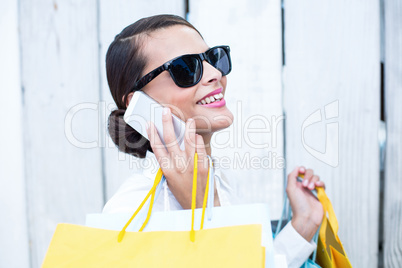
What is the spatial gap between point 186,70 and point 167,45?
0.32 ft

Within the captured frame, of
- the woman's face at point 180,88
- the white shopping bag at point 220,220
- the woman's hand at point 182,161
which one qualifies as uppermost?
the woman's face at point 180,88

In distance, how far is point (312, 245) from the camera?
105 centimetres

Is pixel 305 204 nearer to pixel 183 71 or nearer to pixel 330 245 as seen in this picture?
pixel 330 245

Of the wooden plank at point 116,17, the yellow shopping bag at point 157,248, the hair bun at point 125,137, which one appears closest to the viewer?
the yellow shopping bag at point 157,248

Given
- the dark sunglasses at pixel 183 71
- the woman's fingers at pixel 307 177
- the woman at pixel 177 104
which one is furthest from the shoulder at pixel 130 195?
the woman's fingers at pixel 307 177

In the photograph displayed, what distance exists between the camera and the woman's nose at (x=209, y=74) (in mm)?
949

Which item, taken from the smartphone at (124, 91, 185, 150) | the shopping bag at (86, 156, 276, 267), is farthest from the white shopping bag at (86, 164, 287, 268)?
the smartphone at (124, 91, 185, 150)

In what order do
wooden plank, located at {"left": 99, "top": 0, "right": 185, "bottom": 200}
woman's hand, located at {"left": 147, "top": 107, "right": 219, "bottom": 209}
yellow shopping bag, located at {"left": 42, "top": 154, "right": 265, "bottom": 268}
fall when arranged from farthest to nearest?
wooden plank, located at {"left": 99, "top": 0, "right": 185, "bottom": 200}, woman's hand, located at {"left": 147, "top": 107, "right": 219, "bottom": 209}, yellow shopping bag, located at {"left": 42, "top": 154, "right": 265, "bottom": 268}

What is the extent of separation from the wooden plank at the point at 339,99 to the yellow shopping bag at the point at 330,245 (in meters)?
0.27

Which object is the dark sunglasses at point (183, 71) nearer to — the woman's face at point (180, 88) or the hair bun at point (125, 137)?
the woman's face at point (180, 88)

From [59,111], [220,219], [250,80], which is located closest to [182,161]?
[220,219]

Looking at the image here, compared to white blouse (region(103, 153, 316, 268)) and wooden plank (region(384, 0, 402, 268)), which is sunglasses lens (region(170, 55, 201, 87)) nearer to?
white blouse (region(103, 153, 316, 268))

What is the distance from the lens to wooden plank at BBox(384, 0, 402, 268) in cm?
129

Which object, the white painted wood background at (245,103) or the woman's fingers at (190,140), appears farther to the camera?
the white painted wood background at (245,103)
